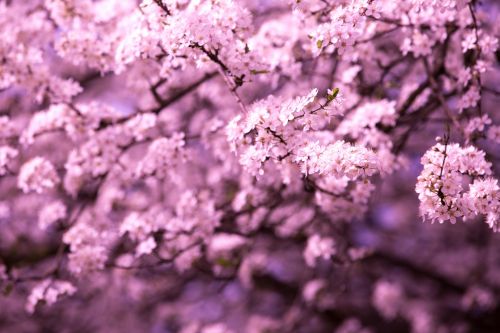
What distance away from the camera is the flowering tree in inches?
145

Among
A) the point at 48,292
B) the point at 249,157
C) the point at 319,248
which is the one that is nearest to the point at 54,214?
the point at 48,292

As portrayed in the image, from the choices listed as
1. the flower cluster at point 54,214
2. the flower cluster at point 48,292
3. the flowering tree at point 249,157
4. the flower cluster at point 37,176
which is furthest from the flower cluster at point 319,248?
the flower cluster at point 37,176

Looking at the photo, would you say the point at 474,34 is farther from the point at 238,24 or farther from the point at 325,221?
the point at 325,221

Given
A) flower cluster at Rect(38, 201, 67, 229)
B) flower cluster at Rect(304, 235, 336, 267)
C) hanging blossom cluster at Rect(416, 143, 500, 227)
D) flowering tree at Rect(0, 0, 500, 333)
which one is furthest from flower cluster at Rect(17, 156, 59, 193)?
hanging blossom cluster at Rect(416, 143, 500, 227)

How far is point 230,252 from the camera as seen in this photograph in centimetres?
728

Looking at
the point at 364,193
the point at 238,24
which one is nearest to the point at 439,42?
the point at 364,193

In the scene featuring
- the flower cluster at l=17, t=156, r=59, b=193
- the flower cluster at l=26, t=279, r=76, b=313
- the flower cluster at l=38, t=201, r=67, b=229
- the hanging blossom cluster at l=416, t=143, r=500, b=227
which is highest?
the hanging blossom cluster at l=416, t=143, r=500, b=227

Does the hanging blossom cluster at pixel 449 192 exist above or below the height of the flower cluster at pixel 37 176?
above

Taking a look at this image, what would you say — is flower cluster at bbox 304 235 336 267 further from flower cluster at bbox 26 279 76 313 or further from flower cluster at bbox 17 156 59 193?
flower cluster at bbox 17 156 59 193

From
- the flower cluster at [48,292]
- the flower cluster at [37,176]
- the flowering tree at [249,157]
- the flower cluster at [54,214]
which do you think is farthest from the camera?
the flower cluster at [54,214]

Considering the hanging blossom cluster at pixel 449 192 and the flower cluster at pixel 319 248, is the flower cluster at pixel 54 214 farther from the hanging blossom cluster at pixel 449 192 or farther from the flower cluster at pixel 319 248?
the hanging blossom cluster at pixel 449 192

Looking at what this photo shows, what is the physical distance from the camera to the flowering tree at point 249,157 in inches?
145

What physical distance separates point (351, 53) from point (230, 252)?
128 inches

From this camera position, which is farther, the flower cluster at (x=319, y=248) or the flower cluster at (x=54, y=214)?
the flower cluster at (x=319, y=248)
